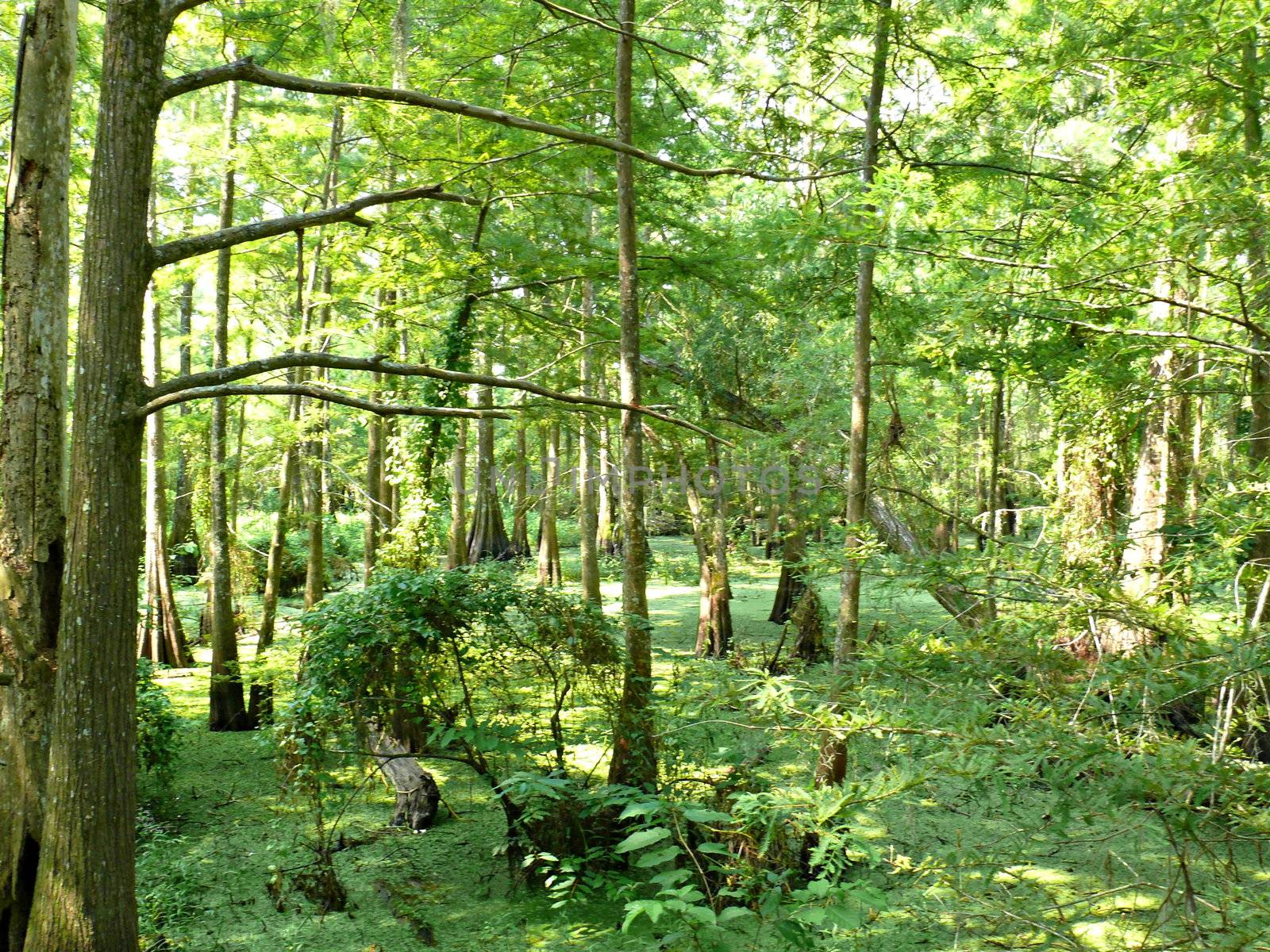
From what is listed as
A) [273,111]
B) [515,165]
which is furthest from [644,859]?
[273,111]

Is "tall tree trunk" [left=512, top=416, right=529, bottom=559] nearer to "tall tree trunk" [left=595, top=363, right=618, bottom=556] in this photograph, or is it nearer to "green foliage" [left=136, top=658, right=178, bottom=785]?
"tall tree trunk" [left=595, top=363, right=618, bottom=556]

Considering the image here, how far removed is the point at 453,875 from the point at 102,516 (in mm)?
3028

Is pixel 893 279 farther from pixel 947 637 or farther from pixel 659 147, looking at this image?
pixel 947 637

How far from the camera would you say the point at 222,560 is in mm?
7672

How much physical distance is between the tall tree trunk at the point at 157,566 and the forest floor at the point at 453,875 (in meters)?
2.87

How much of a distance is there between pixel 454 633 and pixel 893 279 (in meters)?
8.97

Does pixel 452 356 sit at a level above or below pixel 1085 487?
above

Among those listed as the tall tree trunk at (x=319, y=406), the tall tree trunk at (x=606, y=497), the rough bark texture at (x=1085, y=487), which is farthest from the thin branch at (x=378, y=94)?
the tall tree trunk at (x=606, y=497)

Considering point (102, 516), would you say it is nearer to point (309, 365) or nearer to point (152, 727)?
point (309, 365)

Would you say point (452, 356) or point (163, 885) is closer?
point (163, 885)

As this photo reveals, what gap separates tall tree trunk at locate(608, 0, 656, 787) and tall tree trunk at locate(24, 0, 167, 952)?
262cm

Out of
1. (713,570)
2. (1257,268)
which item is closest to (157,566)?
(713,570)

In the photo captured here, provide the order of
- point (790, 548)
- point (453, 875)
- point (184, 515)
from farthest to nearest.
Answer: point (184, 515), point (790, 548), point (453, 875)

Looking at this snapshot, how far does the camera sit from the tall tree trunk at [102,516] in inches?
113
